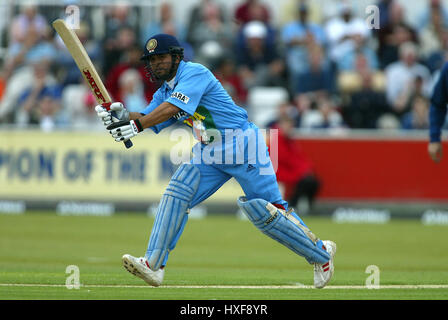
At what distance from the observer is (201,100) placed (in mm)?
7957

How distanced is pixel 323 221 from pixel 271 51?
13.8 feet

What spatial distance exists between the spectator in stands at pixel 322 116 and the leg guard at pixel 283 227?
872 cm

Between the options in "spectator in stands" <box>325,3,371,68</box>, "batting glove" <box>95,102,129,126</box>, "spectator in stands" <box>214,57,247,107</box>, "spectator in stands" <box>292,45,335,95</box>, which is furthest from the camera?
"spectator in stands" <box>325,3,371,68</box>

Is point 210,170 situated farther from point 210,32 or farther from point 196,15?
point 196,15

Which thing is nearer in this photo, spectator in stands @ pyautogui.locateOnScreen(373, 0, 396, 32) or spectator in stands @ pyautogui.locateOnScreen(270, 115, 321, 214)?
spectator in stands @ pyautogui.locateOnScreen(270, 115, 321, 214)

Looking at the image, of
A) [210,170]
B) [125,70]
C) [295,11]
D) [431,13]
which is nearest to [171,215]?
[210,170]

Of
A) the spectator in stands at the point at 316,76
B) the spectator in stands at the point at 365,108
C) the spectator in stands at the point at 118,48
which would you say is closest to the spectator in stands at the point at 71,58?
the spectator in stands at the point at 118,48

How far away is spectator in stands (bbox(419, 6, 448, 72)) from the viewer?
59.8ft

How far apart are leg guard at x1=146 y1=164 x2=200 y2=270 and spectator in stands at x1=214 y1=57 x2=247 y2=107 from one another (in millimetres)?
9235

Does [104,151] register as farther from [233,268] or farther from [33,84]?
[233,268]

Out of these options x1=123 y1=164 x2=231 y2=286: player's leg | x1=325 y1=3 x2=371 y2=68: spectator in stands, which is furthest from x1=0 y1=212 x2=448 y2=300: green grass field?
x1=325 y1=3 x2=371 y2=68: spectator in stands

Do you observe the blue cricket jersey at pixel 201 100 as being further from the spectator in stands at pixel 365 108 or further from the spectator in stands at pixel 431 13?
the spectator in stands at pixel 431 13

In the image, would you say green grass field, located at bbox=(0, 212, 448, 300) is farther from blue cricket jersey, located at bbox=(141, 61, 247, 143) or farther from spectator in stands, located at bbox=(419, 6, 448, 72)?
spectator in stands, located at bbox=(419, 6, 448, 72)
